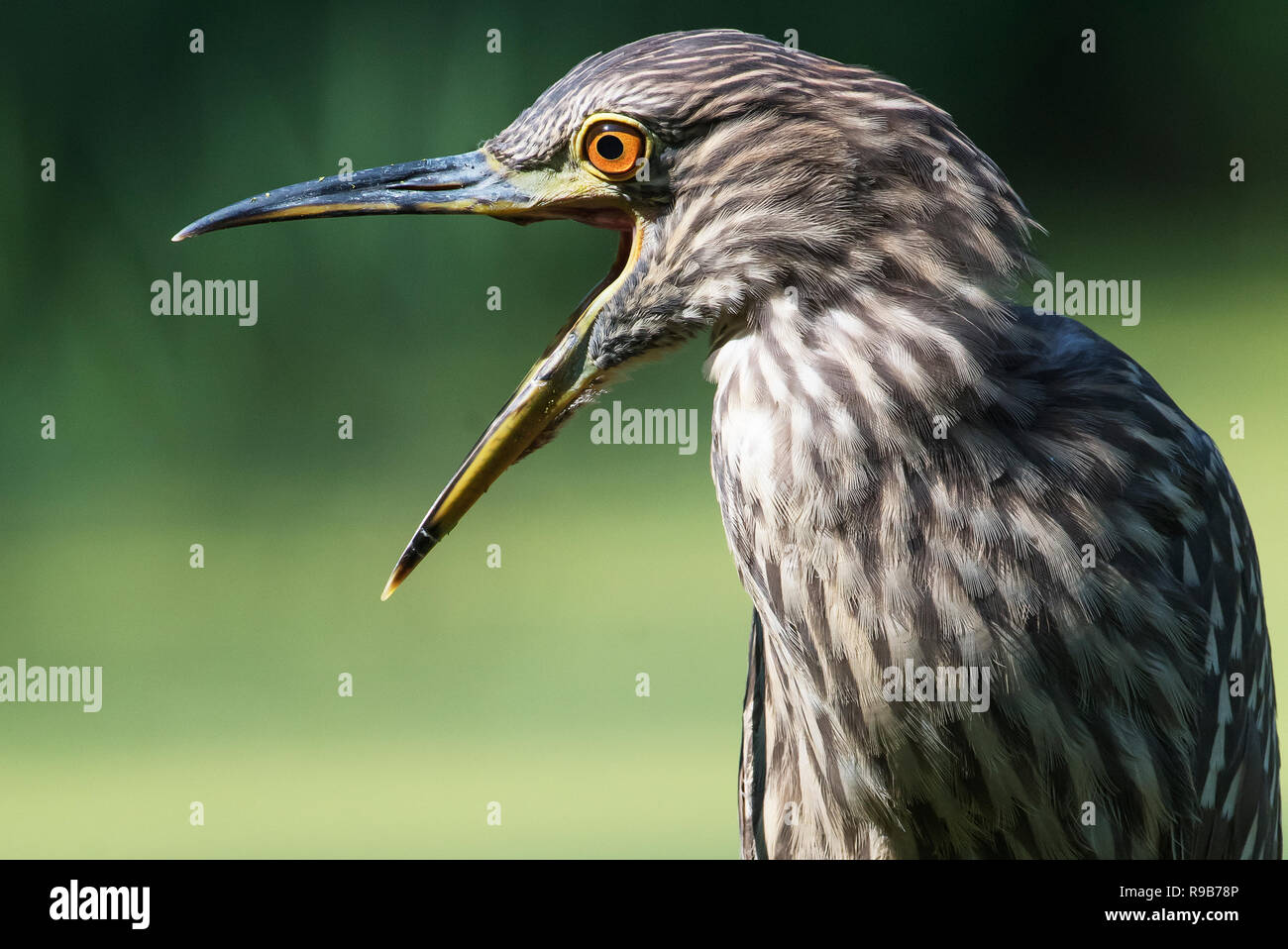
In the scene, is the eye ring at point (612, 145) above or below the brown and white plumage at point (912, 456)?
above

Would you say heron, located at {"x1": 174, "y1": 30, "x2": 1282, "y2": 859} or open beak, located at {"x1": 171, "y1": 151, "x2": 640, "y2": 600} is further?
open beak, located at {"x1": 171, "y1": 151, "x2": 640, "y2": 600}

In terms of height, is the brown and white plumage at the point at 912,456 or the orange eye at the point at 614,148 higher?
the orange eye at the point at 614,148

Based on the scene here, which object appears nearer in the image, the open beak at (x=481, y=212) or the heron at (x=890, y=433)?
the heron at (x=890, y=433)

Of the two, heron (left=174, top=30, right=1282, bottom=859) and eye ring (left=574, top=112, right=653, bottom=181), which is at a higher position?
eye ring (left=574, top=112, right=653, bottom=181)

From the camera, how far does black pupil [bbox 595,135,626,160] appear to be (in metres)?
1.36

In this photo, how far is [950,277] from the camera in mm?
1319

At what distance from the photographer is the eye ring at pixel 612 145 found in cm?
135

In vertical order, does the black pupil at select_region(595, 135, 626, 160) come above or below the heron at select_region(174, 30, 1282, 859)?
above

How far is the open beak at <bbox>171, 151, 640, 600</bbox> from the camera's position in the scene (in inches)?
56.3

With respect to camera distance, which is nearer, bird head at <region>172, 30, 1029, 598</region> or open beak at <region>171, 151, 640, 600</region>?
bird head at <region>172, 30, 1029, 598</region>

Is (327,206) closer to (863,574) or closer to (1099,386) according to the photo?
(863,574)

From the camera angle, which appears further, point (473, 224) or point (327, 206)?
point (473, 224)

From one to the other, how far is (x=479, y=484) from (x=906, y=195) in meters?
0.58
